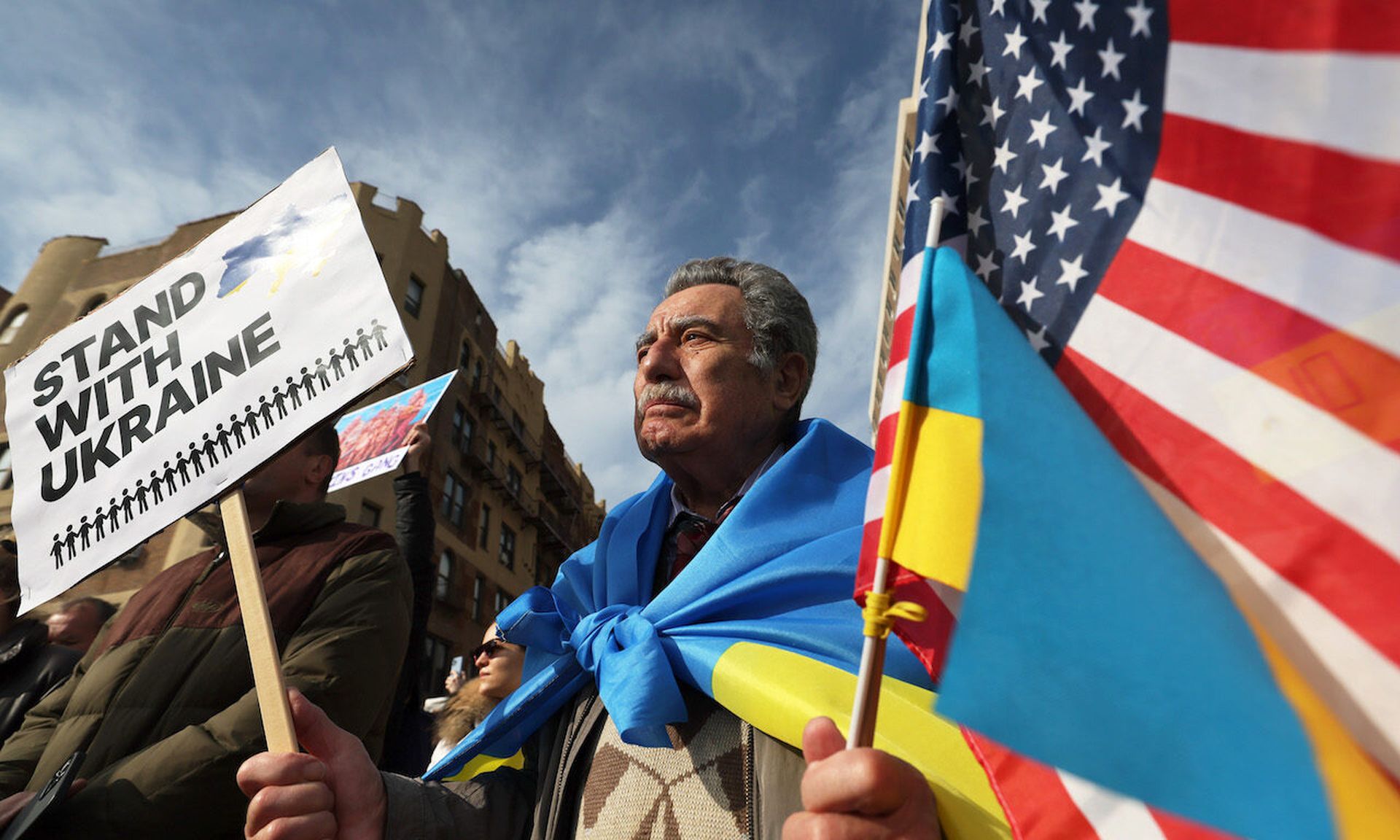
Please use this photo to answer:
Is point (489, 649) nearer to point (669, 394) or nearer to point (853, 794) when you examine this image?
point (669, 394)

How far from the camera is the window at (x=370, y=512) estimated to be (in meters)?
22.6

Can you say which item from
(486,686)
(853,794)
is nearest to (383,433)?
(486,686)

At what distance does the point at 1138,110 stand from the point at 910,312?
0.49 meters

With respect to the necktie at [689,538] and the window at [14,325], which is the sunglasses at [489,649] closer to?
the necktie at [689,538]

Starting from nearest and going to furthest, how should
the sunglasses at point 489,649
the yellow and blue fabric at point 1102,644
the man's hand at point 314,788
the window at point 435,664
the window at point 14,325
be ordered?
the yellow and blue fabric at point 1102,644
the man's hand at point 314,788
the sunglasses at point 489,649
the window at point 435,664
the window at point 14,325

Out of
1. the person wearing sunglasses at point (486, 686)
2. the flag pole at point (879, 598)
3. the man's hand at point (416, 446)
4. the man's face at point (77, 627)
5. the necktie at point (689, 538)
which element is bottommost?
the flag pole at point (879, 598)

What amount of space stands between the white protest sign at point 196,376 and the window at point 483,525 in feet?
91.7

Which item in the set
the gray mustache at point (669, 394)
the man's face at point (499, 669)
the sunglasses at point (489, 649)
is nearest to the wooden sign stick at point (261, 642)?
the gray mustache at point (669, 394)

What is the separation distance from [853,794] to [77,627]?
6512mm

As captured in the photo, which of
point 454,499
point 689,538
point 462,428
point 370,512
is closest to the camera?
point 689,538

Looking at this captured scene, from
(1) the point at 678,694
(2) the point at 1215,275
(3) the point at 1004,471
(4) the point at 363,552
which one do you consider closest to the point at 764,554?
(1) the point at 678,694

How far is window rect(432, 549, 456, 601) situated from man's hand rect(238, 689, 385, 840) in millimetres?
24840

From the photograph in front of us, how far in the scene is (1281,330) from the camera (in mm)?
1118

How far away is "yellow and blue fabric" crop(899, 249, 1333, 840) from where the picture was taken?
0.81 meters
